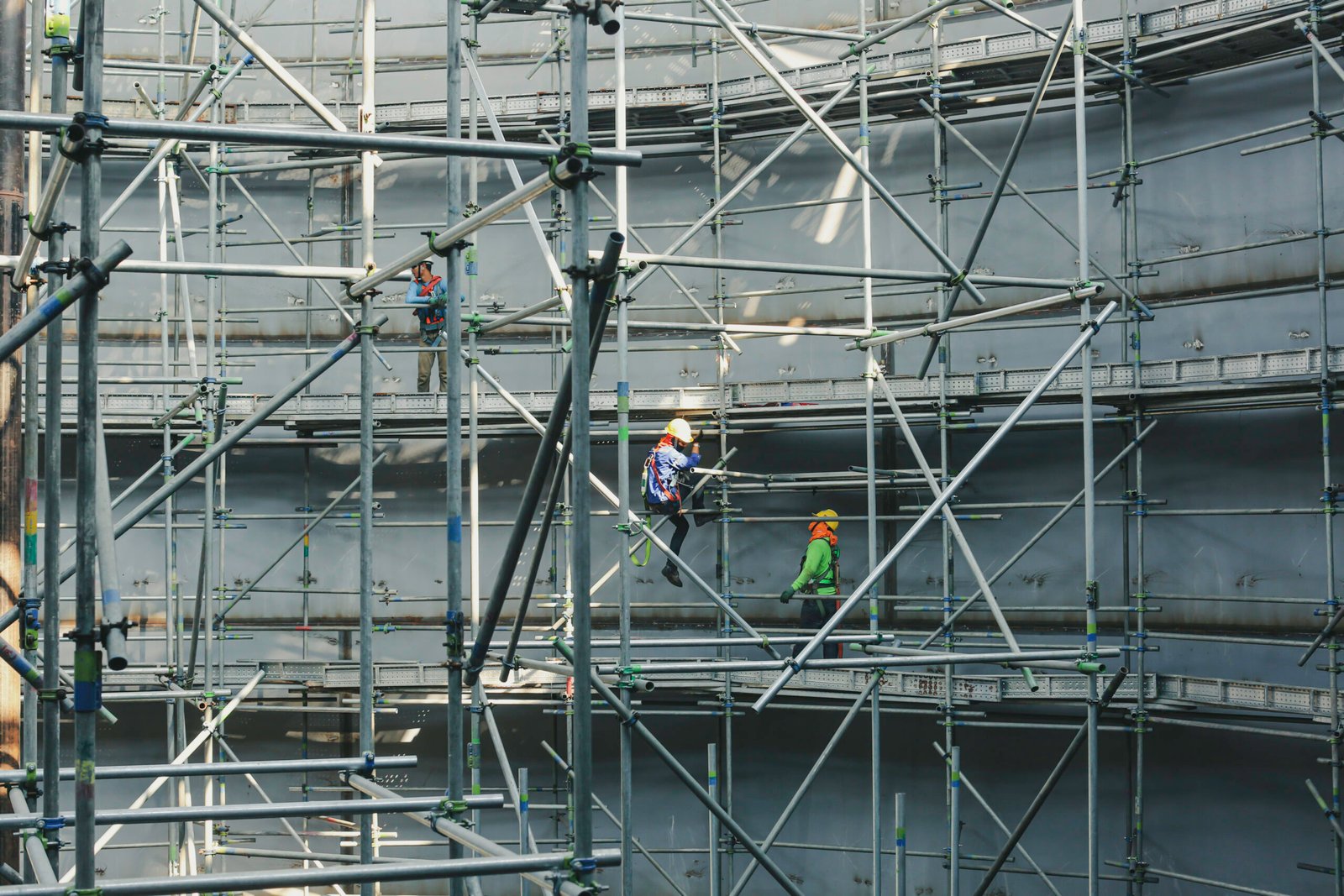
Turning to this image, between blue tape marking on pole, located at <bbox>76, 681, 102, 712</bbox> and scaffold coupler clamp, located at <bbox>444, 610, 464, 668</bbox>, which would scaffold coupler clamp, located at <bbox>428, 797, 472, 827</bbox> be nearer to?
scaffold coupler clamp, located at <bbox>444, 610, 464, 668</bbox>

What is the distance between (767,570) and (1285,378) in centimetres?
538

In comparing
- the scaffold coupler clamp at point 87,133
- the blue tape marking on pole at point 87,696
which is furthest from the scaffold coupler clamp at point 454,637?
the scaffold coupler clamp at point 87,133

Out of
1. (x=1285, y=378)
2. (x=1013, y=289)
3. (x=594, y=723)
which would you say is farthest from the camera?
(x=594, y=723)

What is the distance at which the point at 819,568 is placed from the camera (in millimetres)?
12852

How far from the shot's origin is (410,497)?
1502cm

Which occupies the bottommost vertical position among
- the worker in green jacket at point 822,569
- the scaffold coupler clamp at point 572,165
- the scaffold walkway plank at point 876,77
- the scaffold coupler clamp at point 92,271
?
the worker in green jacket at point 822,569

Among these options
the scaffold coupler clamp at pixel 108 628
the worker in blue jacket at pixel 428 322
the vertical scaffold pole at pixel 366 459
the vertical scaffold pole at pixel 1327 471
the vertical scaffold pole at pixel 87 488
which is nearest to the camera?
the vertical scaffold pole at pixel 87 488

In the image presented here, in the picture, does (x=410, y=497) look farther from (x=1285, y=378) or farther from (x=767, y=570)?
(x=1285, y=378)

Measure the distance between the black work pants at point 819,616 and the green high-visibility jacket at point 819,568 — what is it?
0.12 metres

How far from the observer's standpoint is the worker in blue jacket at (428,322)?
10630mm

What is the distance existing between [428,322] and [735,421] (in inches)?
123

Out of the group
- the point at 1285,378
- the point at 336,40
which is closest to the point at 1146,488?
the point at 1285,378

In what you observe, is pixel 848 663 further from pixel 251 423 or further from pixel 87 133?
pixel 87 133

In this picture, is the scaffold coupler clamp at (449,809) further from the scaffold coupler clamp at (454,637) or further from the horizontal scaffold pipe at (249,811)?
the scaffold coupler clamp at (454,637)
